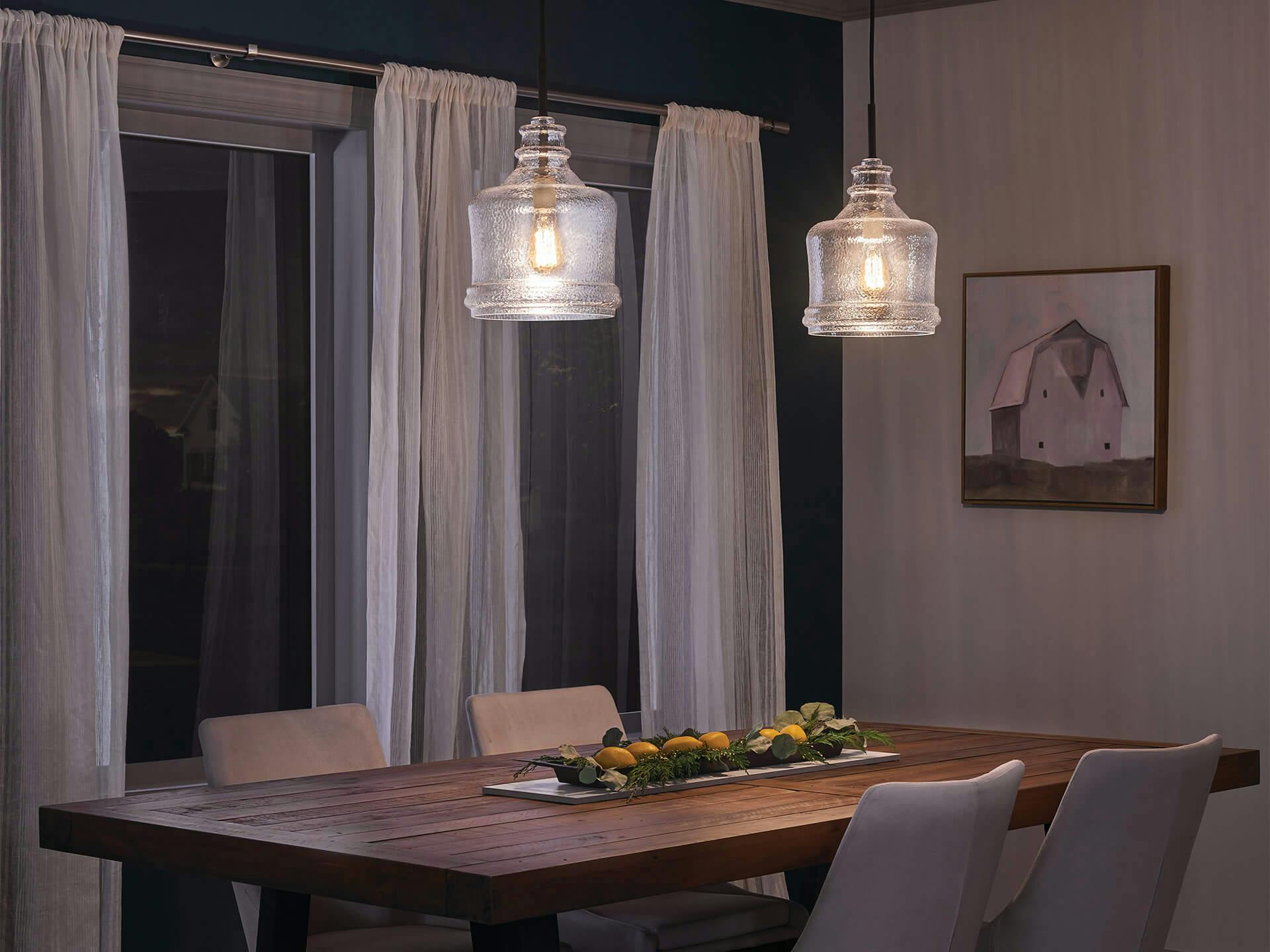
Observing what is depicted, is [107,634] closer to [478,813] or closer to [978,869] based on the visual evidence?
[478,813]

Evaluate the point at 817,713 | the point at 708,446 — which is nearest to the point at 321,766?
the point at 817,713

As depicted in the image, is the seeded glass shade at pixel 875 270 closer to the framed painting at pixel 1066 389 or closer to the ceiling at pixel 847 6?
the framed painting at pixel 1066 389

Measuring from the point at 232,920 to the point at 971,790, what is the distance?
83.7 inches

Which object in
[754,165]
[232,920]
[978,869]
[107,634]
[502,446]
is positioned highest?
[754,165]

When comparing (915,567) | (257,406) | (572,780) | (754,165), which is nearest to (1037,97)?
(754,165)

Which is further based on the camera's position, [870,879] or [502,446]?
[502,446]

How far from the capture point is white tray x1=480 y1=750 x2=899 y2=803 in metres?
2.92

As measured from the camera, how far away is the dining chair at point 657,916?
3256 mm

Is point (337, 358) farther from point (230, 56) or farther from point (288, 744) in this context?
point (288, 744)

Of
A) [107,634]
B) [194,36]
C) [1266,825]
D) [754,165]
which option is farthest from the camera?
[754,165]

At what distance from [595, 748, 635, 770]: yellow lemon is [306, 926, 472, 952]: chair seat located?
0.47m

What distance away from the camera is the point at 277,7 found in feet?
13.2

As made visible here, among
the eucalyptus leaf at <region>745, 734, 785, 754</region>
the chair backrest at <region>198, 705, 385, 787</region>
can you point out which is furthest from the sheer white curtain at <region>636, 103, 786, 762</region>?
the eucalyptus leaf at <region>745, 734, 785, 754</region>

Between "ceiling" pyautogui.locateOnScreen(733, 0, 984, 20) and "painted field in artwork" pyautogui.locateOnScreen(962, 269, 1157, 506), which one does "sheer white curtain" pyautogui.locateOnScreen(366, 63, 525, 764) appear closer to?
"ceiling" pyautogui.locateOnScreen(733, 0, 984, 20)
